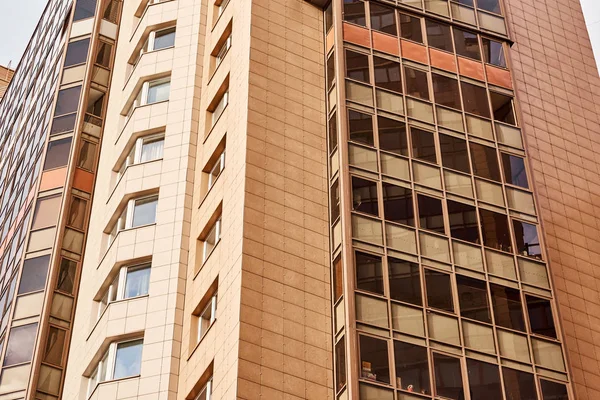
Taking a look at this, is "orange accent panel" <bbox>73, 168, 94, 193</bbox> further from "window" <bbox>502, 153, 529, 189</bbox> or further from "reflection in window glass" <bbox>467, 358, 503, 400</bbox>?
"reflection in window glass" <bbox>467, 358, 503, 400</bbox>

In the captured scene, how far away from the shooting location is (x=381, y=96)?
38719 mm

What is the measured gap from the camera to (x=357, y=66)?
3925 centimetres

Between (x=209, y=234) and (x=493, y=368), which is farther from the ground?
(x=209, y=234)

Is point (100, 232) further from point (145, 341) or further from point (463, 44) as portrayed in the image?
point (463, 44)

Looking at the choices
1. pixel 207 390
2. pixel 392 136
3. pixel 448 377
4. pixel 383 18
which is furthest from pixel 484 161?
pixel 207 390

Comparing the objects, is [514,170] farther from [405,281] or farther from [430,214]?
[405,281]

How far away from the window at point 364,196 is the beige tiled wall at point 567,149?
672 cm

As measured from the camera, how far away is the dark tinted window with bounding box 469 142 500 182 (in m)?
38.5

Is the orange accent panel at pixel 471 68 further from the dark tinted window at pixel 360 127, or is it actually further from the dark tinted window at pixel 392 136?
the dark tinted window at pixel 360 127

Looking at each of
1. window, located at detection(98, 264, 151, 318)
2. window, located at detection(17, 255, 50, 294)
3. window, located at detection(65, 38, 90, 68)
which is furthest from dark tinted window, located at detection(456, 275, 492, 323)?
window, located at detection(65, 38, 90, 68)

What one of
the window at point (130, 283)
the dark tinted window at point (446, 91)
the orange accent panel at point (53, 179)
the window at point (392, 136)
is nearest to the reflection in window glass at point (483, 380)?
the window at point (392, 136)

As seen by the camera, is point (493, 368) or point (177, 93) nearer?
point (493, 368)

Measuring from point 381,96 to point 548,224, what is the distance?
886cm

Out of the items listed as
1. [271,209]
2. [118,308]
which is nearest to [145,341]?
[118,308]
